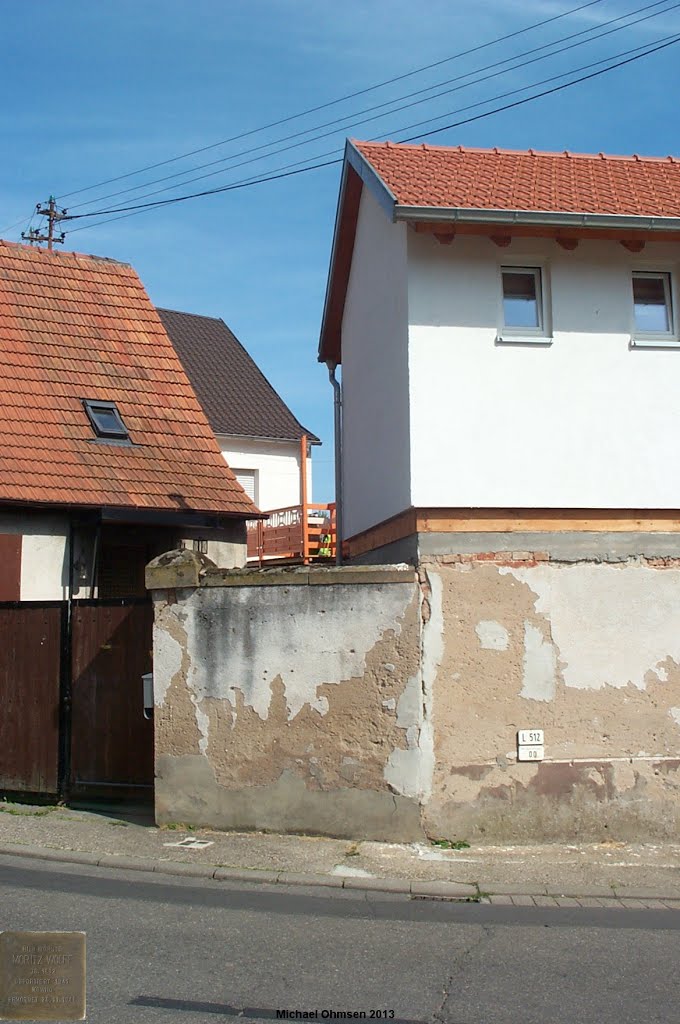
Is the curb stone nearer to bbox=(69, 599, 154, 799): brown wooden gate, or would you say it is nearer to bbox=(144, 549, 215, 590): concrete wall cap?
bbox=(69, 599, 154, 799): brown wooden gate

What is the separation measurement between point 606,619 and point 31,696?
5.77 meters

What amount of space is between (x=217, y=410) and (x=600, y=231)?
76.6 ft

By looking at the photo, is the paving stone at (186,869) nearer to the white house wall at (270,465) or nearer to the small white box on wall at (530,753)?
A: the small white box on wall at (530,753)


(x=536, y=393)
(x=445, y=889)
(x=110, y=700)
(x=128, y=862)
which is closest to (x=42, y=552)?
(x=110, y=700)

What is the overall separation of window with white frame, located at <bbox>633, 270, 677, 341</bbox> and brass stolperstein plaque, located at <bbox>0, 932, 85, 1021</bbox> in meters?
8.43

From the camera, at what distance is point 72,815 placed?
10.1 m

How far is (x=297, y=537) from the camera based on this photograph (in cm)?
2478

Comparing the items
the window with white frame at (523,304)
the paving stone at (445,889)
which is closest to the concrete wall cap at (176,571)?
the paving stone at (445,889)

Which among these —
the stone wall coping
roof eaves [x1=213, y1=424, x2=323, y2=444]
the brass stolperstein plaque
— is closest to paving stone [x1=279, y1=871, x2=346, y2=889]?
the stone wall coping

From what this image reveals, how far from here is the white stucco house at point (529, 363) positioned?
380 inches

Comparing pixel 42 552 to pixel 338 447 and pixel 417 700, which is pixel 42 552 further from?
pixel 417 700

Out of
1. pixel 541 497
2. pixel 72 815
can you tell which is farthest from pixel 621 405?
pixel 72 815

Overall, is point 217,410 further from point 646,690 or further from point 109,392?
point 646,690

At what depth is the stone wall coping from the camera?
30.2 feet
